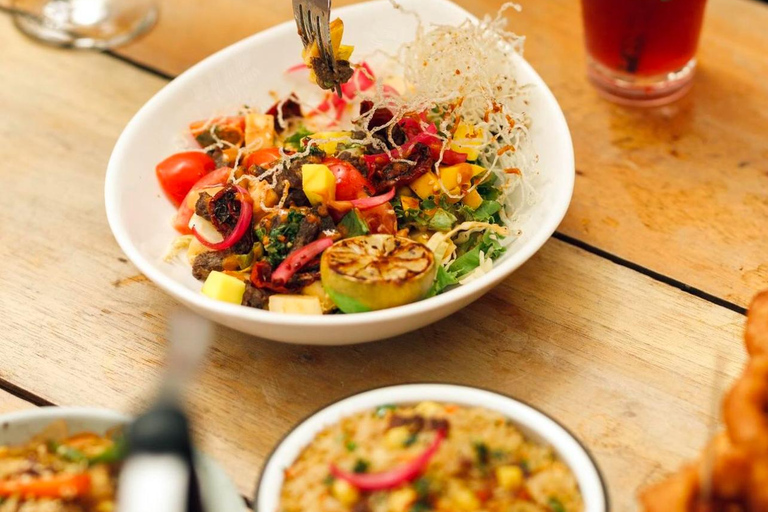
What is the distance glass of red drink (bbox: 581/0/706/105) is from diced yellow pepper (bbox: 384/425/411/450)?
68.2 inches

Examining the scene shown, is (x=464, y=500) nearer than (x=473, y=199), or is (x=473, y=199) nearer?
(x=464, y=500)

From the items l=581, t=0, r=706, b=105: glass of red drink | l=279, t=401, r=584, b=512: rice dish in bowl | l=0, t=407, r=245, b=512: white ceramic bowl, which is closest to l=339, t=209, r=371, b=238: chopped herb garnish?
l=279, t=401, r=584, b=512: rice dish in bowl

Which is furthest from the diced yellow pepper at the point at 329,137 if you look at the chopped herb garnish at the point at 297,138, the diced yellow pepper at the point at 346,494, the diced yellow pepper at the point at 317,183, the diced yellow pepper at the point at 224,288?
the diced yellow pepper at the point at 346,494

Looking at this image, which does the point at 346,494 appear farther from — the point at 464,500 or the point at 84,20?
the point at 84,20

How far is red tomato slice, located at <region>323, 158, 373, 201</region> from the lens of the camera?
2.35 m

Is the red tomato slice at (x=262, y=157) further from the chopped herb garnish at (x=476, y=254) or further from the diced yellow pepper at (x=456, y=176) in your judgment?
the chopped herb garnish at (x=476, y=254)

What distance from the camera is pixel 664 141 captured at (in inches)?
114

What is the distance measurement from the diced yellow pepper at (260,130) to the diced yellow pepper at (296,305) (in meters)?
0.63

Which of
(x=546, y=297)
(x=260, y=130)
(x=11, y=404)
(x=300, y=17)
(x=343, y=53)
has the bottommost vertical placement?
(x=11, y=404)

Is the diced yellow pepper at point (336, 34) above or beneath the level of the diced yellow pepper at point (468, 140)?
above

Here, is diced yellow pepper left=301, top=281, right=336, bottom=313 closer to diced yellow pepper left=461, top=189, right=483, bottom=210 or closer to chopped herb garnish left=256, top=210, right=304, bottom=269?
chopped herb garnish left=256, top=210, right=304, bottom=269

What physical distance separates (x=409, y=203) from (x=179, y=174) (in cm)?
68

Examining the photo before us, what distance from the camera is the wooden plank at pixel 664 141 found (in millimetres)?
2521

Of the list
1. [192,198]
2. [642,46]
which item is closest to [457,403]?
[192,198]
